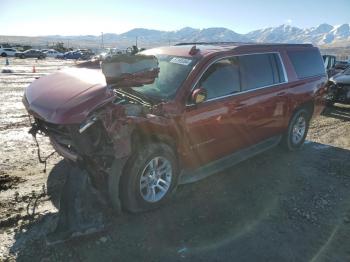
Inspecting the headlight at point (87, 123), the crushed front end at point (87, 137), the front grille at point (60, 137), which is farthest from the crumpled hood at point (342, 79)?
the headlight at point (87, 123)

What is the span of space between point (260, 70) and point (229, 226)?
9.42 feet

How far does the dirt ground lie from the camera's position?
402 centimetres

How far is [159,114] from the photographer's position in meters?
4.72

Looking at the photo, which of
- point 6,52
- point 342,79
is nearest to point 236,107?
point 342,79

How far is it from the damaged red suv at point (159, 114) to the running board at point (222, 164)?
17 mm

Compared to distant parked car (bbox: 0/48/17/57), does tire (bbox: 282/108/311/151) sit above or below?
above

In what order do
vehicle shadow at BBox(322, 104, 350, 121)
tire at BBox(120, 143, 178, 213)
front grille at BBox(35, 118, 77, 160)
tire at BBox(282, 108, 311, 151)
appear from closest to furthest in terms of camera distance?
tire at BBox(120, 143, 178, 213) → front grille at BBox(35, 118, 77, 160) → tire at BBox(282, 108, 311, 151) → vehicle shadow at BBox(322, 104, 350, 121)

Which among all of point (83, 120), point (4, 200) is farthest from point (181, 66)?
point (4, 200)

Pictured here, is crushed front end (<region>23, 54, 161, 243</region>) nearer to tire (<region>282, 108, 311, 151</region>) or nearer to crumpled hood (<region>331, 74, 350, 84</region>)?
tire (<region>282, 108, 311, 151</region>)

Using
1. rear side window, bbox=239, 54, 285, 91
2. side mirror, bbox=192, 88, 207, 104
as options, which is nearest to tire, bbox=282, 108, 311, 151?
rear side window, bbox=239, 54, 285, 91

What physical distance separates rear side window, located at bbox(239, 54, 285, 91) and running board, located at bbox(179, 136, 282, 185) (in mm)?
1085

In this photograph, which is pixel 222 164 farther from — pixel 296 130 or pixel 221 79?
pixel 296 130

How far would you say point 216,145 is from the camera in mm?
5516

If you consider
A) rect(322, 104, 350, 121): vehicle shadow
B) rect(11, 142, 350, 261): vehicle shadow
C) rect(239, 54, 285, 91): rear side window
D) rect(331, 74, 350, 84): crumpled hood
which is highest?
rect(239, 54, 285, 91): rear side window
